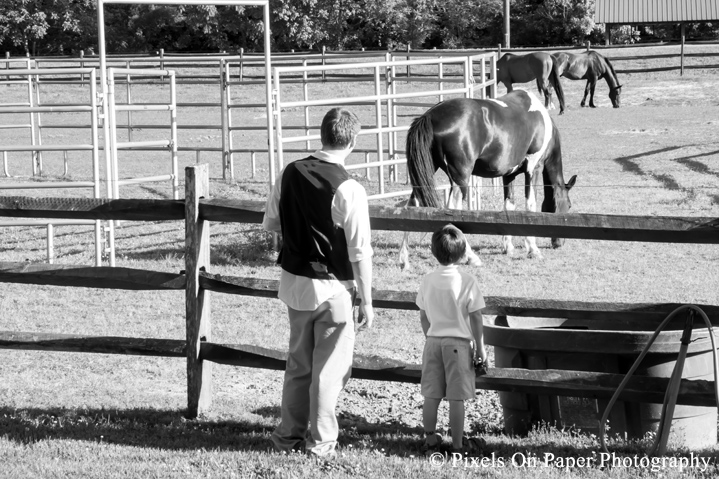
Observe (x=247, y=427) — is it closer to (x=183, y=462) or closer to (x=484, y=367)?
(x=183, y=462)

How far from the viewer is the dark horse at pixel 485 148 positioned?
29.6 ft

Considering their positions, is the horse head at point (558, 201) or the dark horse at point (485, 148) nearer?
the dark horse at point (485, 148)

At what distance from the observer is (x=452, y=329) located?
4.33 metres

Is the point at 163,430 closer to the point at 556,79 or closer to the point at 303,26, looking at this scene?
the point at 556,79

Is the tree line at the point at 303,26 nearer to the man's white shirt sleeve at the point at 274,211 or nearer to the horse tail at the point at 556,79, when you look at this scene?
the horse tail at the point at 556,79

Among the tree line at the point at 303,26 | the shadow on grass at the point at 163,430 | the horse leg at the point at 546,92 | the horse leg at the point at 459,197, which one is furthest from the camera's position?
the tree line at the point at 303,26

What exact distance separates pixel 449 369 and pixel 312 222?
97cm

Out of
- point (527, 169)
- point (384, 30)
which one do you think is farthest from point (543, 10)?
point (527, 169)

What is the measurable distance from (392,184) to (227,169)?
321 centimetres

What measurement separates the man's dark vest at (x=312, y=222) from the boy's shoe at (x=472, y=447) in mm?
1015

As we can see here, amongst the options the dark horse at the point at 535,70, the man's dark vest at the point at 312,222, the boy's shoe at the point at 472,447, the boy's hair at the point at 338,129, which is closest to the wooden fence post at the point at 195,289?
the man's dark vest at the point at 312,222

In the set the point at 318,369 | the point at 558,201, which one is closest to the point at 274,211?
the point at 318,369

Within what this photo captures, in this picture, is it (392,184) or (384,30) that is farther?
(384,30)

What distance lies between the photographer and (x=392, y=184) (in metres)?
14.6
